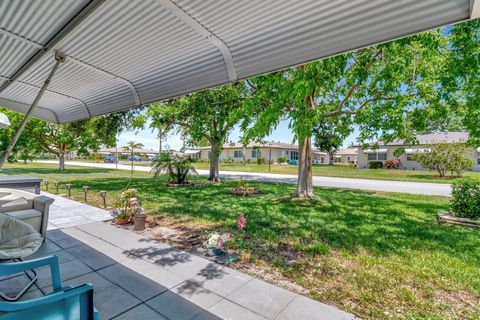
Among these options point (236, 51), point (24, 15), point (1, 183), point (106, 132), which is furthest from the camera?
point (106, 132)

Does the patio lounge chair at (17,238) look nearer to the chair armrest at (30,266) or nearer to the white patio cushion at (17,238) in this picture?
the white patio cushion at (17,238)

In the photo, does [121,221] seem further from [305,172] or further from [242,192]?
[305,172]

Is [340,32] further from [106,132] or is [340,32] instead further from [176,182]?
[106,132]

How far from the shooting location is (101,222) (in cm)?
A: 637

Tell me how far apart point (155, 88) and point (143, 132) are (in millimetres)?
13606

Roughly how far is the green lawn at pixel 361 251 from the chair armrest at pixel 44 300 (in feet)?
8.97

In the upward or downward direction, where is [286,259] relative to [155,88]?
A: downward

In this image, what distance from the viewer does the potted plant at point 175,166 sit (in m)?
14.3

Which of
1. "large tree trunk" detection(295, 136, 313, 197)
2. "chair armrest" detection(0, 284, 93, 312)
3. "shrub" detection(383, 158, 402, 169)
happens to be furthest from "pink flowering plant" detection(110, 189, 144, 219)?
"shrub" detection(383, 158, 402, 169)

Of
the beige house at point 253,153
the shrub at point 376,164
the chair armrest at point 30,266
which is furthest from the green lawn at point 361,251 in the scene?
the beige house at point 253,153

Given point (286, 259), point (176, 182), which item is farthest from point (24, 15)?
point (176, 182)

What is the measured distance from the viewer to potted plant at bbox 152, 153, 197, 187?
14328 millimetres

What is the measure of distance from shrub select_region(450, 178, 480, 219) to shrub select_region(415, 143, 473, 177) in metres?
16.4

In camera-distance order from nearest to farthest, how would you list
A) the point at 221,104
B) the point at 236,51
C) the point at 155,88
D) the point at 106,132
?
the point at 236,51 < the point at 155,88 < the point at 221,104 < the point at 106,132
